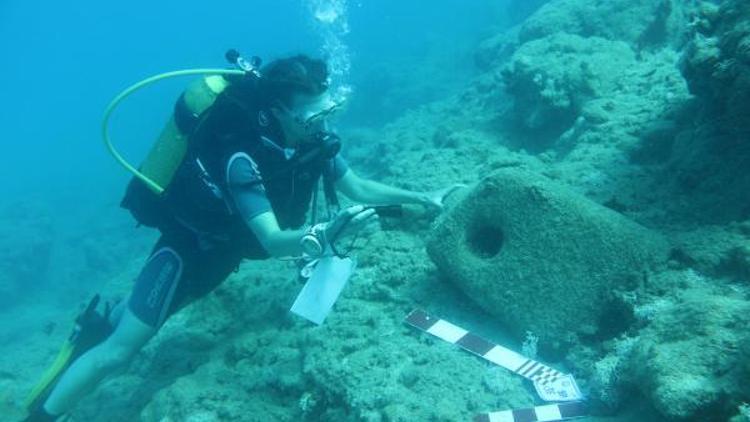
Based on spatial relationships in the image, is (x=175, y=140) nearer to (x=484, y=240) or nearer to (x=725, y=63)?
(x=484, y=240)

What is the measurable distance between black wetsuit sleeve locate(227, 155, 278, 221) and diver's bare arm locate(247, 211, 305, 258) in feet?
0.17

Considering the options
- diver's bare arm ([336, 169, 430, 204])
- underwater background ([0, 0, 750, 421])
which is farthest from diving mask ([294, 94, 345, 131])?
diver's bare arm ([336, 169, 430, 204])

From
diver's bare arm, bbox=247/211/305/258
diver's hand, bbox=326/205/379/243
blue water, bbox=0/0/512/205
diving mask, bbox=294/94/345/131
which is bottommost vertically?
blue water, bbox=0/0/512/205

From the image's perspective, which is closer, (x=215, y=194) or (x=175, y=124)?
(x=215, y=194)

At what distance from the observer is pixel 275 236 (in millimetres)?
3295

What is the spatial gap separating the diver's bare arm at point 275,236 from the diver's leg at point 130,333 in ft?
3.64

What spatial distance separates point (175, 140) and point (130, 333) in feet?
5.46

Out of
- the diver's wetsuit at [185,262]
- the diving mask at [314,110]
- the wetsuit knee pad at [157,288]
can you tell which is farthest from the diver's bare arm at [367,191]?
the wetsuit knee pad at [157,288]

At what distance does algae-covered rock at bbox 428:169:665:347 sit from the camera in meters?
2.87

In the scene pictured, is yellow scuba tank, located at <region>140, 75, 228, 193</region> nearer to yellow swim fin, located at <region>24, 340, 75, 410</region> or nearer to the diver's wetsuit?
the diver's wetsuit

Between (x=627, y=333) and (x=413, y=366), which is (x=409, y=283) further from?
(x=627, y=333)

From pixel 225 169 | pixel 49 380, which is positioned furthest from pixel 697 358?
pixel 49 380

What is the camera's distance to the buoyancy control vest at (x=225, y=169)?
3.62 meters

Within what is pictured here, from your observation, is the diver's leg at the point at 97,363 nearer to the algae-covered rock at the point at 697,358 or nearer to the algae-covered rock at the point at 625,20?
the algae-covered rock at the point at 697,358
